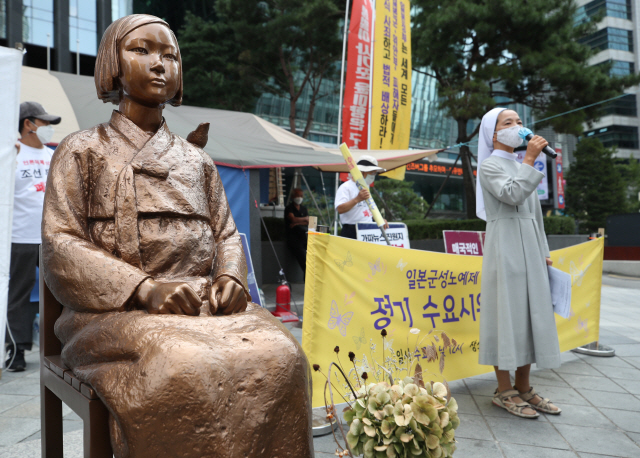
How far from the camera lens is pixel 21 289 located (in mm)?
3797

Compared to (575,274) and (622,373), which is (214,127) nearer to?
(575,274)

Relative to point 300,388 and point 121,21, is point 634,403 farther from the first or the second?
point 121,21

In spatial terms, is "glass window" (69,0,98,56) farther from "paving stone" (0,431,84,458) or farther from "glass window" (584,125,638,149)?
"glass window" (584,125,638,149)

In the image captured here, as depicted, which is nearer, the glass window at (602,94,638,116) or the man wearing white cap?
the man wearing white cap

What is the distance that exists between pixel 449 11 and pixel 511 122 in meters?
9.62

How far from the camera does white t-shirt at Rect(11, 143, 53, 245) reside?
12.3 ft

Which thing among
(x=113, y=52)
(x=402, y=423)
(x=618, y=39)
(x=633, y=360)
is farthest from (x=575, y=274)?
(x=618, y=39)

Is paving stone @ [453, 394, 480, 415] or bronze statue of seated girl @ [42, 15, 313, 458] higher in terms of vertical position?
bronze statue of seated girl @ [42, 15, 313, 458]

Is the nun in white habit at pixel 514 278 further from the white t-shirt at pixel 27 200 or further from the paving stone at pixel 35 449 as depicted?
the white t-shirt at pixel 27 200

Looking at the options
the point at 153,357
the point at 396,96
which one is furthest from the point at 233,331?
the point at 396,96

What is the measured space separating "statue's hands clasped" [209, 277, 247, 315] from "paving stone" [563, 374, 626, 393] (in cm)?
304

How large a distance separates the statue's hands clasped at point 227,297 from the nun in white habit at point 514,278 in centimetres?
192

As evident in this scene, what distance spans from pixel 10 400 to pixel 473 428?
285 centimetres

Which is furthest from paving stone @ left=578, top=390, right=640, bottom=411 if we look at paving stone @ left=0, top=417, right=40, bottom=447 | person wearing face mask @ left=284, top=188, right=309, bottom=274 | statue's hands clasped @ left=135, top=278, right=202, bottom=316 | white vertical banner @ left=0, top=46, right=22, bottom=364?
→ person wearing face mask @ left=284, top=188, right=309, bottom=274
